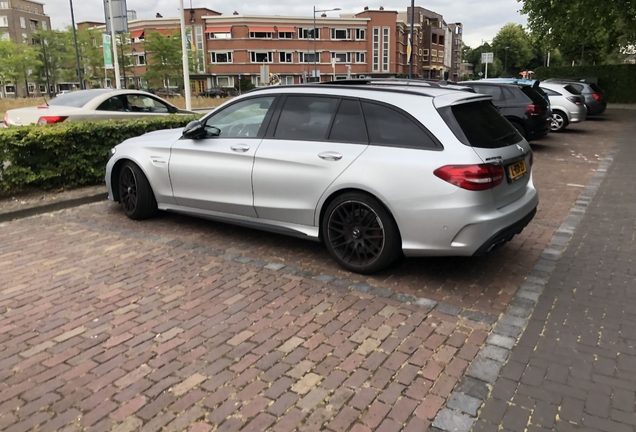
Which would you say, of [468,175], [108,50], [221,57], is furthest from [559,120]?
[221,57]

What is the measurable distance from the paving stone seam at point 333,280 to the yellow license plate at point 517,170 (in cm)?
128

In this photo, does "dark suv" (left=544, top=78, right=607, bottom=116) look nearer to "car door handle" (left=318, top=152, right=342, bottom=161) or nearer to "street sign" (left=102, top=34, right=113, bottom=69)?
"street sign" (left=102, top=34, right=113, bottom=69)

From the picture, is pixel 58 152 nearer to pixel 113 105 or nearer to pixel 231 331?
pixel 113 105

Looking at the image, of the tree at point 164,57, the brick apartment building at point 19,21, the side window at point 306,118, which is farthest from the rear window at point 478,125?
the brick apartment building at point 19,21

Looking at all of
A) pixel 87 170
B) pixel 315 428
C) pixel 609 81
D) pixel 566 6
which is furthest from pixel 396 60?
pixel 315 428

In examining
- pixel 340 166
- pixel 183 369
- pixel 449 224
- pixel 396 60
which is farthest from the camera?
pixel 396 60

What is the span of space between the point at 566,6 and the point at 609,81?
13.8m

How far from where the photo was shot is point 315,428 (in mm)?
2793

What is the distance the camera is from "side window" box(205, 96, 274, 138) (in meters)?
5.54

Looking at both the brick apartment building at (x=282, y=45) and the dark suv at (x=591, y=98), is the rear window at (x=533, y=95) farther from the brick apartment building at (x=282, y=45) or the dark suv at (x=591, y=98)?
the brick apartment building at (x=282, y=45)

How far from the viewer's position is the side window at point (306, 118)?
5074 millimetres

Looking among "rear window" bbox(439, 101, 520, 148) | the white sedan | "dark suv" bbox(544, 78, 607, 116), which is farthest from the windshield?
"dark suv" bbox(544, 78, 607, 116)

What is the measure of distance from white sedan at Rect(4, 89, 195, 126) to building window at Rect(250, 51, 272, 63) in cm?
6664

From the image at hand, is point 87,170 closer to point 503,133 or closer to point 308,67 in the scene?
point 503,133
